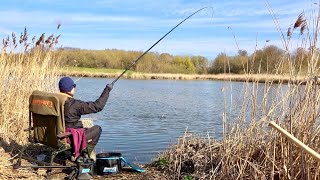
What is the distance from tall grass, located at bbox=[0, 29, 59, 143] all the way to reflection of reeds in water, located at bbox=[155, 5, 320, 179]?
283 centimetres

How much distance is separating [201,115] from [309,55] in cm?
1171

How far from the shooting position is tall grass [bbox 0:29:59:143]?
713 centimetres

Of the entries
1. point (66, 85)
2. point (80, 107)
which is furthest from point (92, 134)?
point (66, 85)

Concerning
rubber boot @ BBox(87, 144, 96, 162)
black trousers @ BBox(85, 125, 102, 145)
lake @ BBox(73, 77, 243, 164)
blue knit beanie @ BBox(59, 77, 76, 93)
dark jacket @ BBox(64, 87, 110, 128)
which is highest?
blue knit beanie @ BBox(59, 77, 76, 93)

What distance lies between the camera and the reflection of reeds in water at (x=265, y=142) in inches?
147

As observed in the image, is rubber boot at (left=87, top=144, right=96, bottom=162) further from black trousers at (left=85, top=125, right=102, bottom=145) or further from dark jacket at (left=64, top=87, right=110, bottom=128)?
dark jacket at (left=64, top=87, right=110, bottom=128)

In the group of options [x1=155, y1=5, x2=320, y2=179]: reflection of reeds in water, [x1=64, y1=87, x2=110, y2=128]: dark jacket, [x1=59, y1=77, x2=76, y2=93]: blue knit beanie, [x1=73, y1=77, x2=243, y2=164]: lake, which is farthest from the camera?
[x1=73, y1=77, x2=243, y2=164]: lake

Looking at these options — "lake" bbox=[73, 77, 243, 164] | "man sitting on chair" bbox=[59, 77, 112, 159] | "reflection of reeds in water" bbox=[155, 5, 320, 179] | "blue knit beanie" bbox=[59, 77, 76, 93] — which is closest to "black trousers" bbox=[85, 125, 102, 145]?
"man sitting on chair" bbox=[59, 77, 112, 159]

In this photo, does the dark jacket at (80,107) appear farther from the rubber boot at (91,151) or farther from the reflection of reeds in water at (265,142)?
the reflection of reeds in water at (265,142)

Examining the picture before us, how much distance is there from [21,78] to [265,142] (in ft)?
16.2

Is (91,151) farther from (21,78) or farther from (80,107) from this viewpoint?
(21,78)

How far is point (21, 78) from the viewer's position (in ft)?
25.3

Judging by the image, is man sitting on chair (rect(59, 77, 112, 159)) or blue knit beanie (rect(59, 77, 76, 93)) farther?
blue knit beanie (rect(59, 77, 76, 93))

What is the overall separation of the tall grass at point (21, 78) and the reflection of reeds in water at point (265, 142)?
283 cm
